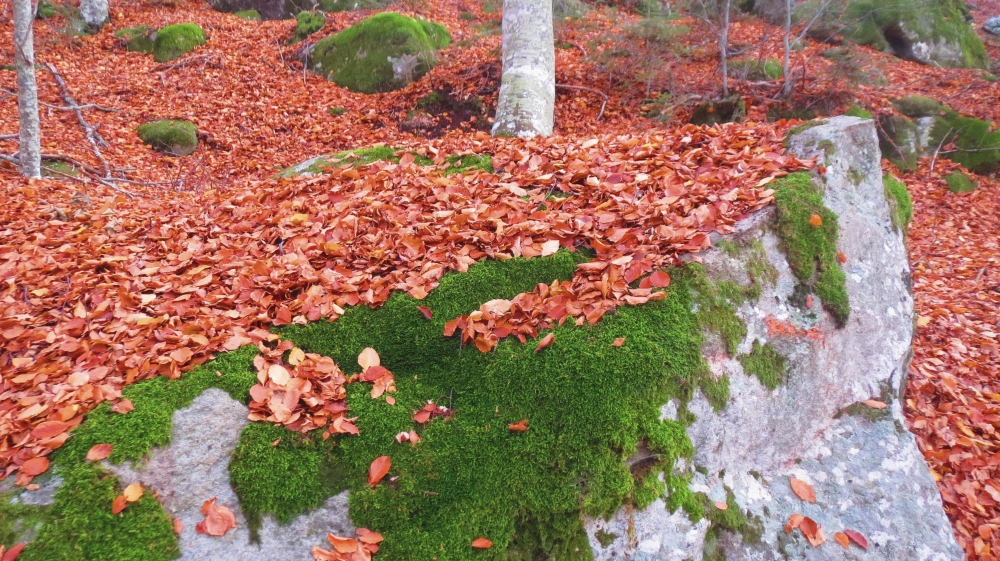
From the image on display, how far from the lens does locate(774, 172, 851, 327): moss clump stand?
2785 mm

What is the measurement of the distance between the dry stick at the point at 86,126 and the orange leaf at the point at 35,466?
5398 millimetres

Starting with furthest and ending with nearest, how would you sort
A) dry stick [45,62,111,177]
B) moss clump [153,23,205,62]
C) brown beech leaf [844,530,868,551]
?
moss clump [153,23,205,62], dry stick [45,62,111,177], brown beech leaf [844,530,868,551]

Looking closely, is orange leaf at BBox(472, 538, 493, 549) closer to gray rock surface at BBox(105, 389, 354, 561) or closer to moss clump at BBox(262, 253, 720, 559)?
moss clump at BBox(262, 253, 720, 559)

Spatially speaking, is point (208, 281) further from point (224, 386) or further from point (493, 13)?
point (493, 13)

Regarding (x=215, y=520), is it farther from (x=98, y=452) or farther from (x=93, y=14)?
(x=93, y=14)

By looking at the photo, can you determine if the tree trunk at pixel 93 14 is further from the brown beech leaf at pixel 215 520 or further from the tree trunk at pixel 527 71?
the brown beech leaf at pixel 215 520

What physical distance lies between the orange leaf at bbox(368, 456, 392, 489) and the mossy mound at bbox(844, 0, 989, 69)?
13181mm

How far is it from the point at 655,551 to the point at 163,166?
24.2 feet

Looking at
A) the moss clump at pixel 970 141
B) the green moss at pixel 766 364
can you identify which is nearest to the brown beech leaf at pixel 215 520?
the green moss at pixel 766 364

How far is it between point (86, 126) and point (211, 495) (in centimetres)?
747

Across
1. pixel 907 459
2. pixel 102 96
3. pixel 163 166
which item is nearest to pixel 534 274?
pixel 907 459

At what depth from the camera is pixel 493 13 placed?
1211cm

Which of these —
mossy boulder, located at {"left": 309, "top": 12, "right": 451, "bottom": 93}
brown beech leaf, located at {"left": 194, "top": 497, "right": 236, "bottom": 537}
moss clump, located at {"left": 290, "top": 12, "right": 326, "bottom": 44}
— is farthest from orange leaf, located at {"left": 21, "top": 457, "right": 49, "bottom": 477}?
moss clump, located at {"left": 290, "top": 12, "right": 326, "bottom": 44}

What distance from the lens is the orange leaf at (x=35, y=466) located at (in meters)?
1.81
